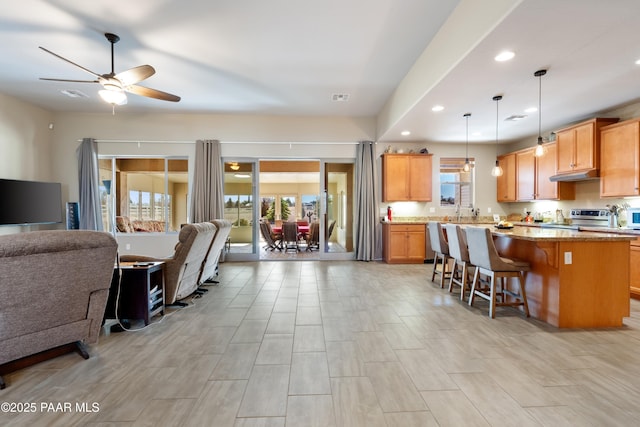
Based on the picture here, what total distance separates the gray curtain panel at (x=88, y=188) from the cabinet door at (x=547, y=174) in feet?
29.4

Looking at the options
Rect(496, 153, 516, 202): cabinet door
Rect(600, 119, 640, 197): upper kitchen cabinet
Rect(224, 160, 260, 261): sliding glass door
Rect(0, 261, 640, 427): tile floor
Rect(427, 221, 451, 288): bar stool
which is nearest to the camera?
Rect(0, 261, 640, 427): tile floor

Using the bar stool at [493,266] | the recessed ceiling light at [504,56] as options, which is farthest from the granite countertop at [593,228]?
the recessed ceiling light at [504,56]

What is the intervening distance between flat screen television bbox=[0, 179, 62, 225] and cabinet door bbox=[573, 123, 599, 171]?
9.59 metres

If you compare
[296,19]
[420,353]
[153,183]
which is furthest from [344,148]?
[420,353]

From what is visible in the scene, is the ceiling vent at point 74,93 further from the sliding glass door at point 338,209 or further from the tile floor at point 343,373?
the sliding glass door at point 338,209

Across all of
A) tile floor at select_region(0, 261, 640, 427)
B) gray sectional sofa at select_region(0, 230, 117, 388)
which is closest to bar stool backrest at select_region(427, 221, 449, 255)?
tile floor at select_region(0, 261, 640, 427)

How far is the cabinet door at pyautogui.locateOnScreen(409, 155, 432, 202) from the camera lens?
21.2 feet

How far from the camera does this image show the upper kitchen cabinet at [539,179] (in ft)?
17.7

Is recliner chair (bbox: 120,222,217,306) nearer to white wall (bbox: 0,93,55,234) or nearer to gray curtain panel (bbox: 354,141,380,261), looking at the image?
gray curtain panel (bbox: 354,141,380,261)

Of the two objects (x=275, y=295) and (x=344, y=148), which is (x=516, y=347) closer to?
(x=275, y=295)

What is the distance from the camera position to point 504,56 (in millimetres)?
2914

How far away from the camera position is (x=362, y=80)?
15.5 ft

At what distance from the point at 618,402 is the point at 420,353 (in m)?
1.15

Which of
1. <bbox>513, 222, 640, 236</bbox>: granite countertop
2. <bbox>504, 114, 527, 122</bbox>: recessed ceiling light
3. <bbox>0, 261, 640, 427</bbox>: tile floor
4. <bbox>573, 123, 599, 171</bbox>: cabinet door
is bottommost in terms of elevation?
<bbox>0, 261, 640, 427</bbox>: tile floor
